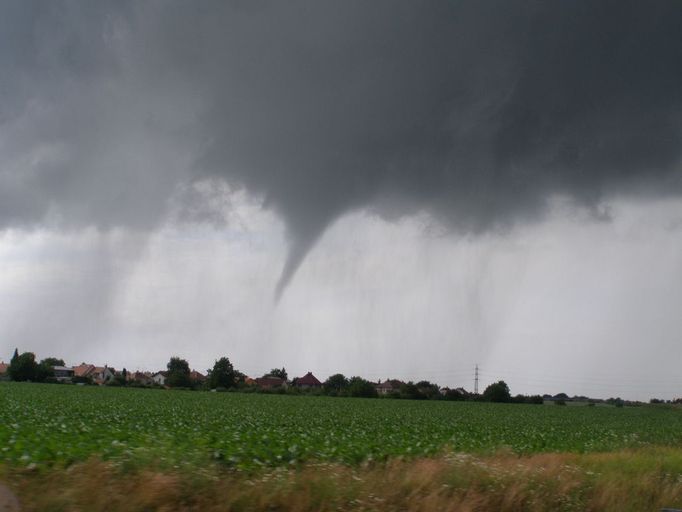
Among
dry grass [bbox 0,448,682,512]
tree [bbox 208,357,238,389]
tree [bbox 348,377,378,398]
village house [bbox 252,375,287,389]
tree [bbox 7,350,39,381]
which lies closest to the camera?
dry grass [bbox 0,448,682,512]

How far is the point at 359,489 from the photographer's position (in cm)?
989

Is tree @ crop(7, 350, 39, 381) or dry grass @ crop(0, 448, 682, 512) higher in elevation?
tree @ crop(7, 350, 39, 381)

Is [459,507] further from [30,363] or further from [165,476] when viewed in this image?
[30,363]

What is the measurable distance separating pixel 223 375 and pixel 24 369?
1590 inches

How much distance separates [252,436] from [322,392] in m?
113

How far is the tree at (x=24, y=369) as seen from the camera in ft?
393

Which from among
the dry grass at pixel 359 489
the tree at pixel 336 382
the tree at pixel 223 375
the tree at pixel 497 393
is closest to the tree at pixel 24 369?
the tree at pixel 223 375

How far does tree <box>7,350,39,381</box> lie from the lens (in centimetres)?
11988

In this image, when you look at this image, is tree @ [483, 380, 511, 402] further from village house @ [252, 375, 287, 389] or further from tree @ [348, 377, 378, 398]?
village house @ [252, 375, 287, 389]

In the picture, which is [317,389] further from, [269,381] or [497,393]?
[269,381]

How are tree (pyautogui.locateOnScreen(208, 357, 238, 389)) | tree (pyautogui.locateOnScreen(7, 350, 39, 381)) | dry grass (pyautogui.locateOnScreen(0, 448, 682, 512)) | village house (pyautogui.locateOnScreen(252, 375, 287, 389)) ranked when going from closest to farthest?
dry grass (pyautogui.locateOnScreen(0, 448, 682, 512)) < tree (pyautogui.locateOnScreen(7, 350, 39, 381)) < tree (pyautogui.locateOnScreen(208, 357, 238, 389)) < village house (pyautogui.locateOnScreen(252, 375, 287, 389))

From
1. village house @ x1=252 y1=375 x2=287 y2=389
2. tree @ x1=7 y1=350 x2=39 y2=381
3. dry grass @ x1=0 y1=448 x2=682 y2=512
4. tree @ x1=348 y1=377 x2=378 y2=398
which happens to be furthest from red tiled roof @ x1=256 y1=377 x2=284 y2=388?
dry grass @ x1=0 y1=448 x2=682 y2=512

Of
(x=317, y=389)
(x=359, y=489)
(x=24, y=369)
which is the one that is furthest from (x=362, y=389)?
(x=359, y=489)

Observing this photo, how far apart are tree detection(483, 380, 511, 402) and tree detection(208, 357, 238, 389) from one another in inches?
2200
